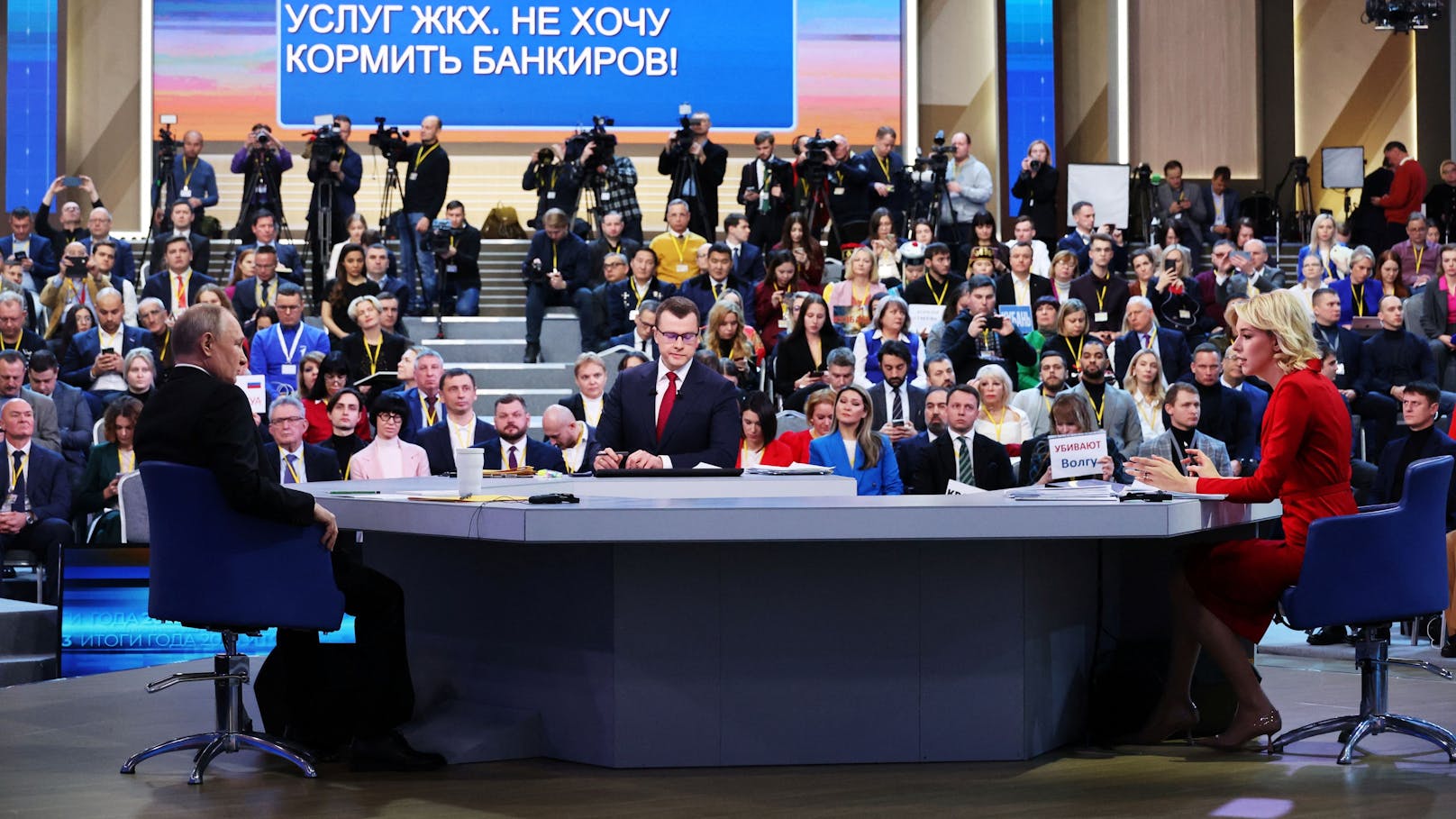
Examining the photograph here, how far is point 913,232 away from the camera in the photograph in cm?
1295

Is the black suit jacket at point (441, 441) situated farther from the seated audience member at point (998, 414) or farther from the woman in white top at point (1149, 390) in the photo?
the woman in white top at point (1149, 390)

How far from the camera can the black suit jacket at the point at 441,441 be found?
810 centimetres

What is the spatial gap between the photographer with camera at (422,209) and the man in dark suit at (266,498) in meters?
7.61

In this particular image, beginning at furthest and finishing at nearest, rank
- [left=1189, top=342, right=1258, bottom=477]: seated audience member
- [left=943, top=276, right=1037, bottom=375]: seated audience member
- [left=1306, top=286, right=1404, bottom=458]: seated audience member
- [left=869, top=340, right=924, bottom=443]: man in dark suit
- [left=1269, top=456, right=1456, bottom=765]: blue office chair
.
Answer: [left=1306, top=286, right=1404, bottom=458]: seated audience member, [left=943, top=276, right=1037, bottom=375]: seated audience member, [left=1189, top=342, right=1258, bottom=477]: seated audience member, [left=869, top=340, right=924, bottom=443]: man in dark suit, [left=1269, top=456, right=1456, bottom=765]: blue office chair

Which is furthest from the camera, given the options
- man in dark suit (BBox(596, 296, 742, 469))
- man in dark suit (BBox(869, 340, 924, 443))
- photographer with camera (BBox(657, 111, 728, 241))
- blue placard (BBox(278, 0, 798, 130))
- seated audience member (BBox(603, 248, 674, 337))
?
blue placard (BBox(278, 0, 798, 130))

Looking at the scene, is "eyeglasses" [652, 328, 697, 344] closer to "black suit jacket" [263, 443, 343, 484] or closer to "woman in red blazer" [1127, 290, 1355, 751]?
"woman in red blazer" [1127, 290, 1355, 751]

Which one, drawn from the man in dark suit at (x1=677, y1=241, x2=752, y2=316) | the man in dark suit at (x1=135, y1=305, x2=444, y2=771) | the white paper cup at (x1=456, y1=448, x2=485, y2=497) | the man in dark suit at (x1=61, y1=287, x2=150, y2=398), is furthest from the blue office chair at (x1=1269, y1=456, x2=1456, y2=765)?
the man in dark suit at (x1=61, y1=287, x2=150, y2=398)

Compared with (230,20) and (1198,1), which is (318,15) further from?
(1198,1)

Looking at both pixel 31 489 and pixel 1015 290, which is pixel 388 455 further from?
pixel 1015 290

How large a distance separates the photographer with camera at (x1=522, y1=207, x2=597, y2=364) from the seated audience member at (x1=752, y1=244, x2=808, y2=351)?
1.18 meters

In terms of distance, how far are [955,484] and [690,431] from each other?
1.06m

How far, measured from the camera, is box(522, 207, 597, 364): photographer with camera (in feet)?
38.2

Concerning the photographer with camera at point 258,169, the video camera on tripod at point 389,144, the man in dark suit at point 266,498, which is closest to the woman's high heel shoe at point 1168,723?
the man in dark suit at point 266,498

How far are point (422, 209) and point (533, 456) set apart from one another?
5472 millimetres
